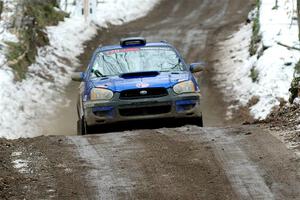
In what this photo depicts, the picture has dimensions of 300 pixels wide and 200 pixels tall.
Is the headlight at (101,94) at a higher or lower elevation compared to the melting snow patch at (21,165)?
higher

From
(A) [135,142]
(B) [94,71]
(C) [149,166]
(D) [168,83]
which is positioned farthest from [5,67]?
(C) [149,166]

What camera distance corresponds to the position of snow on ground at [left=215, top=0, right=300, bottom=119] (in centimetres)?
1616

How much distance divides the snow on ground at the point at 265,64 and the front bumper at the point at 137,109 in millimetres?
5057

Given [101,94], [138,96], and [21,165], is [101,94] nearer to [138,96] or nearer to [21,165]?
[138,96]

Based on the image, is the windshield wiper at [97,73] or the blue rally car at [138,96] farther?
the windshield wiper at [97,73]

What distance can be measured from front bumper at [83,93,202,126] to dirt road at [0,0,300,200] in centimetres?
39

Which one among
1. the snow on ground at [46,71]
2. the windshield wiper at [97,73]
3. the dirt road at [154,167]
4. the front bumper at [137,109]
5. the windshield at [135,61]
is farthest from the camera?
the snow on ground at [46,71]

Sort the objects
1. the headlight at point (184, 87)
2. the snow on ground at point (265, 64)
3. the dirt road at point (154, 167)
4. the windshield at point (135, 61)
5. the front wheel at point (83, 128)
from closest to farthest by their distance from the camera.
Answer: the dirt road at point (154, 167) < the headlight at point (184, 87) < the front wheel at point (83, 128) < the windshield at point (135, 61) < the snow on ground at point (265, 64)

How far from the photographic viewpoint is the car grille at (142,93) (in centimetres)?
1014

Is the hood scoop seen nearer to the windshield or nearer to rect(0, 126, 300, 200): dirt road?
the windshield

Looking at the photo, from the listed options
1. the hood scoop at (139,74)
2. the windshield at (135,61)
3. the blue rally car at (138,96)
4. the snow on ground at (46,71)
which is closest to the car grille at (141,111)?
Answer: the blue rally car at (138,96)

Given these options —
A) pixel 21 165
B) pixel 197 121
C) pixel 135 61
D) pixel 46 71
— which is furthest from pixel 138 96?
pixel 46 71

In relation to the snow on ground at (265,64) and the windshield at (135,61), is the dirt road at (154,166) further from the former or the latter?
the snow on ground at (265,64)

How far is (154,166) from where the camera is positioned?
680 centimetres
